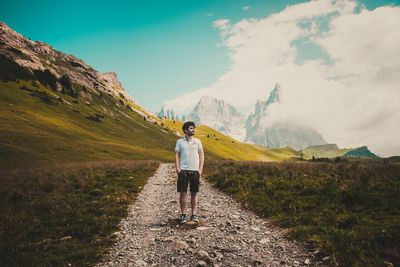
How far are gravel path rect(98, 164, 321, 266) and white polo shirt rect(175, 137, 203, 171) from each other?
8.53 ft

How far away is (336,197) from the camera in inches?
381

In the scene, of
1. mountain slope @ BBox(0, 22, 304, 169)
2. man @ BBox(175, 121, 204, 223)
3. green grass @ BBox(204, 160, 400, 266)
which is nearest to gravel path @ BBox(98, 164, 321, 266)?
green grass @ BBox(204, 160, 400, 266)

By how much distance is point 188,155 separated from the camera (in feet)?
29.5

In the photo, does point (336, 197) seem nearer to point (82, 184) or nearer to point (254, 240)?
point (254, 240)

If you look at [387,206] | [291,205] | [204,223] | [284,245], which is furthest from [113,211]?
[387,206]

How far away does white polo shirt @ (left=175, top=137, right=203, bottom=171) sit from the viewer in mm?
8938

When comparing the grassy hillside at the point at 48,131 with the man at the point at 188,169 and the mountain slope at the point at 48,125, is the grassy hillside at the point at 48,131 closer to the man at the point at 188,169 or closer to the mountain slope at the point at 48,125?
the mountain slope at the point at 48,125

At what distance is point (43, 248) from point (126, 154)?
89870 millimetres

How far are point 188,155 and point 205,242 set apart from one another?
370 cm

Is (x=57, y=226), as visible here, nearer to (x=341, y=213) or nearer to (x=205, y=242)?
(x=205, y=242)

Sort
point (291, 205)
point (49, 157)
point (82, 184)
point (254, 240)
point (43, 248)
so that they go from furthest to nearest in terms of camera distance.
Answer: point (49, 157), point (82, 184), point (291, 205), point (254, 240), point (43, 248)

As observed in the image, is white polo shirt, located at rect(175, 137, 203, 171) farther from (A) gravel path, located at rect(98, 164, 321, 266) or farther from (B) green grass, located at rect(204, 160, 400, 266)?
(B) green grass, located at rect(204, 160, 400, 266)

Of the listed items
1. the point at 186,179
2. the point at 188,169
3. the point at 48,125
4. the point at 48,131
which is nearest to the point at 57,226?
the point at 186,179

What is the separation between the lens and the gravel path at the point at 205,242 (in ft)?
18.8
